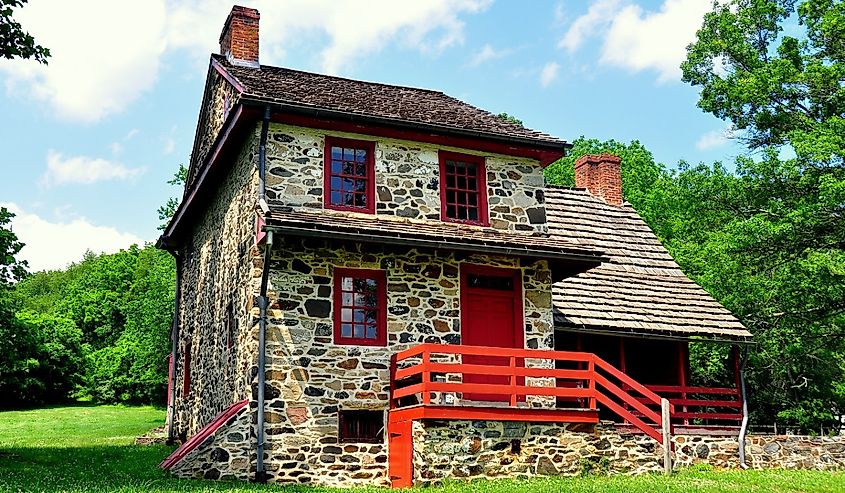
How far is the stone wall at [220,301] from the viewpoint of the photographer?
15.3 m

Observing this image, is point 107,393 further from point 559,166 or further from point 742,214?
point 742,214

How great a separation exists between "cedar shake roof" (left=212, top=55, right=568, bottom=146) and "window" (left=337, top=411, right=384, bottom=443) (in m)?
5.32

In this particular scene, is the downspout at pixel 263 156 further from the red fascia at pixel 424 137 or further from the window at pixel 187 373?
the window at pixel 187 373

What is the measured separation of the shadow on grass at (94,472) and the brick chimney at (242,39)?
874cm

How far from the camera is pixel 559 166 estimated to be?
43.3m

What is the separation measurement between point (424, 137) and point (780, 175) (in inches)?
437

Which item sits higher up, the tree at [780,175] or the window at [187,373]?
the tree at [780,175]

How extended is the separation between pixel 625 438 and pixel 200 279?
10.7m

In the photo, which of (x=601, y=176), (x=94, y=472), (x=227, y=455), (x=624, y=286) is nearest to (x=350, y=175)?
(x=227, y=455)

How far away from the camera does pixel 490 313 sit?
16297mm

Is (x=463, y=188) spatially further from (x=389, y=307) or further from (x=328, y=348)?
(x=328, y=348)

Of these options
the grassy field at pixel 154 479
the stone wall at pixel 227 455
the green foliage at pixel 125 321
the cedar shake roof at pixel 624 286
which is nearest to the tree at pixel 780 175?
the cedar shake roof at pixel 624 286

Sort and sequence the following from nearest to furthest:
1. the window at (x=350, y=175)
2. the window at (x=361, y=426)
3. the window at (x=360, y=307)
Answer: the window at (x=361, y=426)
the window at (x=360, y=307)
the window at (x=350, y=175)

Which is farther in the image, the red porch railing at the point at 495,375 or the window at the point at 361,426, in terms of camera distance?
the window at the point at 361,426
